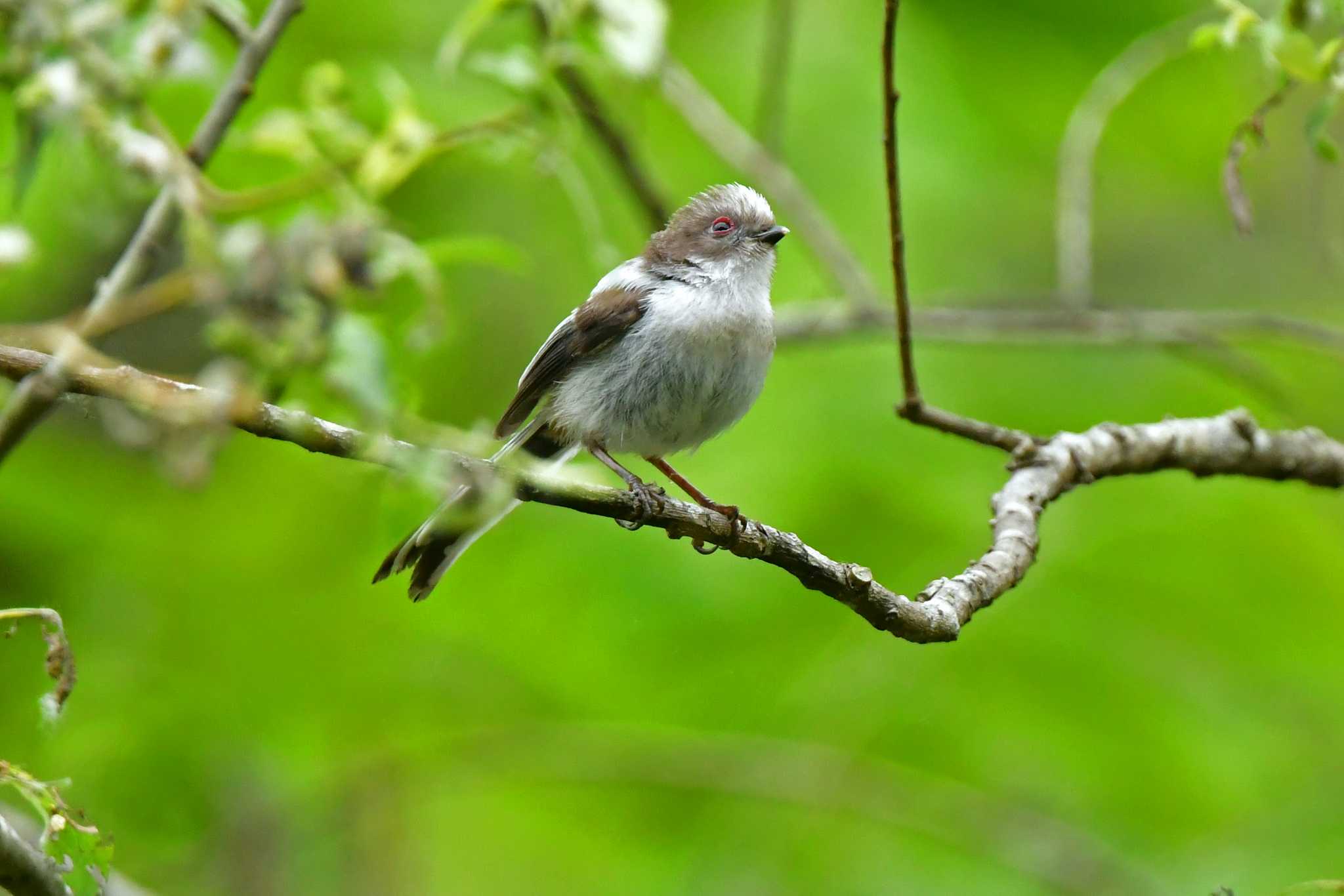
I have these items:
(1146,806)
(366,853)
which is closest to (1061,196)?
(1146,806)

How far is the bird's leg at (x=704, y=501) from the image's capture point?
3.08m

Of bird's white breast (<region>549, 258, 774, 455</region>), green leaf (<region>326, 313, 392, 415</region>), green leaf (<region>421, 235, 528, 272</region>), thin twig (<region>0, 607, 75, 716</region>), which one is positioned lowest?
thin twig (<region>0, 607, 75, 716</region>)

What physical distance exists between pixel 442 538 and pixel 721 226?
5.47 ft

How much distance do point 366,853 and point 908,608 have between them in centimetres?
408

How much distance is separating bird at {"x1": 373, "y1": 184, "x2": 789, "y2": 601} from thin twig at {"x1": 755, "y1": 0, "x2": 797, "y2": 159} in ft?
3.74

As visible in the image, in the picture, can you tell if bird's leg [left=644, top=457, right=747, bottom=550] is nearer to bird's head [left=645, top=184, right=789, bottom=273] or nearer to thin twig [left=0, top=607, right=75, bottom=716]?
bird's head [left=645, top=184, right=789, bottom=273]

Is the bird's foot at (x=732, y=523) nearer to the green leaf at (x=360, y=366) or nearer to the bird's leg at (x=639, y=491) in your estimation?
the bird's leg at (x=639, y=491)

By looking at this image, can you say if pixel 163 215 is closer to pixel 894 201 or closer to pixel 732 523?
pixel 732 523

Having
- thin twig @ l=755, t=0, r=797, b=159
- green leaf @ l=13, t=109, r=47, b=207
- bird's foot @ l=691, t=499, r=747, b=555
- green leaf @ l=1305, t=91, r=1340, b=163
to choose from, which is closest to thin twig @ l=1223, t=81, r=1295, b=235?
green leaf @ l=1305, t=91, r=1340, b=163

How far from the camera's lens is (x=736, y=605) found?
500cm

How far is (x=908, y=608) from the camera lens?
9.78ft

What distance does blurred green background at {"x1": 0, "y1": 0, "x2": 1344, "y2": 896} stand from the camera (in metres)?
4.96

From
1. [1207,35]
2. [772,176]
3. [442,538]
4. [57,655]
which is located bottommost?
[57,655]

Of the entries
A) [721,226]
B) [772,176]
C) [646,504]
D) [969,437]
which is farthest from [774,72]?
[646,504]
